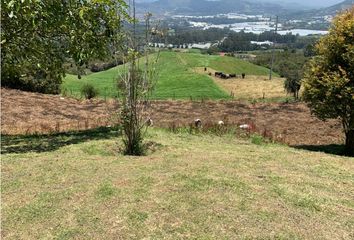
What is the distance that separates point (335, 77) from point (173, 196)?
8.57 m

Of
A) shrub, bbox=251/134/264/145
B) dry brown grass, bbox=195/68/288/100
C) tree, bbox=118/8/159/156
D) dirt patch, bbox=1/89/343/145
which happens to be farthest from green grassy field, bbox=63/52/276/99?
tree, bbox=118/8/159/156

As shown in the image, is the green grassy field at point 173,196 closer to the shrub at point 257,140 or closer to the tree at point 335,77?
the shrub at point 257,140

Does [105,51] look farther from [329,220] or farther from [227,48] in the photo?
[227,48]

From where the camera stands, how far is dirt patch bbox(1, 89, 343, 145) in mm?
16156

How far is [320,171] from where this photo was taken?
26.4ft

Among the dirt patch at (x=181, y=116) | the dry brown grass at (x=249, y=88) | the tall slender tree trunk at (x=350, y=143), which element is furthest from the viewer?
the dry brown grass at (x=249, y=88)

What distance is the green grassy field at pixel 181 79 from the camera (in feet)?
153

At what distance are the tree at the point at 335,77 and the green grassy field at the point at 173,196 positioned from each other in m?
4.23

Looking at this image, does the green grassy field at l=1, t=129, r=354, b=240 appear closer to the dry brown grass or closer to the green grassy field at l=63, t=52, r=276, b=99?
the green grassy field at l=63, t=52, r=276, b=99

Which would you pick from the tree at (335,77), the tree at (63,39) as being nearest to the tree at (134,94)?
the tree at (63,39)

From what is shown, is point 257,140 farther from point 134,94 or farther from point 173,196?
point 173,196

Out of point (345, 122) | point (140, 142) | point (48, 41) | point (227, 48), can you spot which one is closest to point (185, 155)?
point (140, 142)

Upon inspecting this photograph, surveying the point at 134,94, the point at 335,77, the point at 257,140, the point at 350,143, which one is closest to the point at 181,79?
the point at 350,143

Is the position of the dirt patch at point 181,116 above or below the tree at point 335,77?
below
